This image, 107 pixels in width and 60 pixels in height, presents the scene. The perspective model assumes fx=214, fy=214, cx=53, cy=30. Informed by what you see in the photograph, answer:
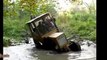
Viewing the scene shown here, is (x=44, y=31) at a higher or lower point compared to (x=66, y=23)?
lower

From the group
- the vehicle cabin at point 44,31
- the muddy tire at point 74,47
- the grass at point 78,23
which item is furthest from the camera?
the grass at point 78,23

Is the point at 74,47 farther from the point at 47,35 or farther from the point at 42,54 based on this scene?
the point at 42,54

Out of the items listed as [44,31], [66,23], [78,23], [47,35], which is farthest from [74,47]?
[66,23]

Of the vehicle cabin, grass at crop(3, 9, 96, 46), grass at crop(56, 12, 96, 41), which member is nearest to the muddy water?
the vehicle cabin

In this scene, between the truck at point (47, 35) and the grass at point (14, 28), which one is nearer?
the truck at point (47, 35)

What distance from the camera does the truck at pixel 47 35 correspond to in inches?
428

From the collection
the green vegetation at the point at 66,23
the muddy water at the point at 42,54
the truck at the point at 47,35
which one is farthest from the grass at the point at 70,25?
the truck at the point at 47,35

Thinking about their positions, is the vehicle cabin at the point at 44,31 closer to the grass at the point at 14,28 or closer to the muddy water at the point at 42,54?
the muddy water at the point at 42,54

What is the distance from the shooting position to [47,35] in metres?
11.0

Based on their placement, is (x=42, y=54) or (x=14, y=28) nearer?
(x=42, y=54)
